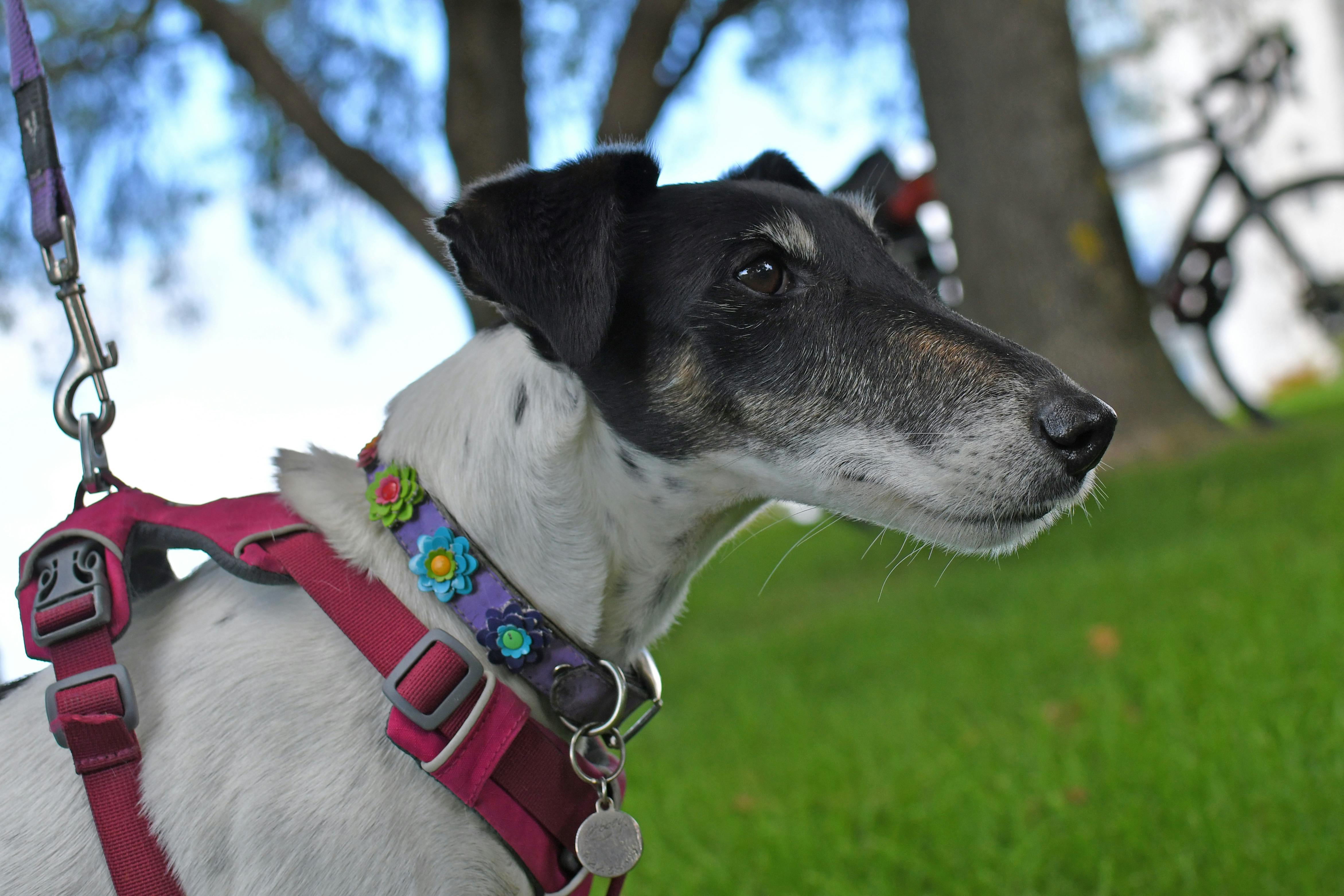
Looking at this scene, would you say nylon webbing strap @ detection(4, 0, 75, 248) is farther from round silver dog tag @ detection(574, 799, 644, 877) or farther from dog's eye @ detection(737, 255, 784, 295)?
round silver dog tag @ detection(574, 799, 644, 877)

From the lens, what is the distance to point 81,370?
175cm

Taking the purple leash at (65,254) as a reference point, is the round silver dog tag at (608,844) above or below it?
below

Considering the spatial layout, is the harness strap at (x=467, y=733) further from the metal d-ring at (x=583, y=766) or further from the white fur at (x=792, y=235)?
the white fur at (x=792, y=235)

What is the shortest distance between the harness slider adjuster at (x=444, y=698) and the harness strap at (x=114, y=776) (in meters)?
0.38

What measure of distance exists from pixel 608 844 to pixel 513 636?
1.19ft

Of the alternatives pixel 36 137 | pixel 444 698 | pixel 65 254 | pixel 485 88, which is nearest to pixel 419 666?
pixel 444 698

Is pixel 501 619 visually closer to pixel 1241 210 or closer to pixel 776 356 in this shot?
pixel 776 356

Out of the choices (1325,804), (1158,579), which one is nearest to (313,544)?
(1325,804)

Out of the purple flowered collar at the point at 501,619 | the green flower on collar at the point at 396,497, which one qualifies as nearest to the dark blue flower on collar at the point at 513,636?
the purple flowered collar at the point at 501,619

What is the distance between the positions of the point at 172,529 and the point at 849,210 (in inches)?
56.5

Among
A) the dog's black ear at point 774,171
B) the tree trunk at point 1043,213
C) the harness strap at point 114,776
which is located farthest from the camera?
the tree trunk at point 1043,213

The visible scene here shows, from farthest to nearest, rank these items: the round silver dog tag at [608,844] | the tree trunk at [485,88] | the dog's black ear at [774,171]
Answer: the tree trunk at [485,88] → the dog's black ear at [774,171] → the round silver dog tag at [608,844]

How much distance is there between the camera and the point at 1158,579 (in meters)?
4.72

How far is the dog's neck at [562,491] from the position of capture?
1.68 metres
